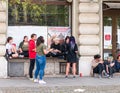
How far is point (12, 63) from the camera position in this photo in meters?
20.5

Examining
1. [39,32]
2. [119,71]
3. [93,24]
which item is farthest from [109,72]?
[39,32]

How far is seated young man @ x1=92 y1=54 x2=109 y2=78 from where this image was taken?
797 inches

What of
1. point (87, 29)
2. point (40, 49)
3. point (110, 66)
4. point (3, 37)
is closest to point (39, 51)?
point (40, 49)

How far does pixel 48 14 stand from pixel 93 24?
2228mm

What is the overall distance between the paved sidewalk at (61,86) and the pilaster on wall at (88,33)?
6.45 ft

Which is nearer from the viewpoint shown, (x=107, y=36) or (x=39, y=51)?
(x=39, y=51)

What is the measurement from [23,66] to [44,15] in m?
2.71

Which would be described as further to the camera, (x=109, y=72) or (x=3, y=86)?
(x=109, y=72)

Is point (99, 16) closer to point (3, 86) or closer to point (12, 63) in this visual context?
point (12, 63)

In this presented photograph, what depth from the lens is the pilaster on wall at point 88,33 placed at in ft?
68.5

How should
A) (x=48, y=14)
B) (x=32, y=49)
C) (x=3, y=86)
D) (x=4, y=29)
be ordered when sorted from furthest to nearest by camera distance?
(x=48, y=14) < (x=4, y=29) < (x=32, y=49) < (x=3, y=86)

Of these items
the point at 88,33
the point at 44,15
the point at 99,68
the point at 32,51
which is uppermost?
the point at 44,15

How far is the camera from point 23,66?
811 inches

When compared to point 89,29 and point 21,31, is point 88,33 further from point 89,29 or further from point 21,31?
point 21,31
